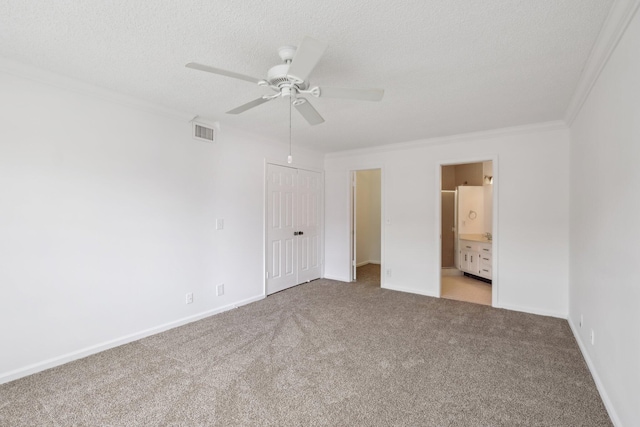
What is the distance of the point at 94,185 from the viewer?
2.60 metres

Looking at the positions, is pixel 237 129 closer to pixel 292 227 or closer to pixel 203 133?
pixel 203 133

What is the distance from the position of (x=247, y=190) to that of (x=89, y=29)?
2447 mm

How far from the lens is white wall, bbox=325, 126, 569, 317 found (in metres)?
3.52

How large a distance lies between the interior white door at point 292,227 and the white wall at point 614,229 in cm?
356

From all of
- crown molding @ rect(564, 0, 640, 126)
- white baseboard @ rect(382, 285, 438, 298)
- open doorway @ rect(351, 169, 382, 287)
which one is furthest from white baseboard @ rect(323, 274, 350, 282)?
crown molding @ rect(564, 0, 640, 126)

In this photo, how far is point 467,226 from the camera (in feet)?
19.1

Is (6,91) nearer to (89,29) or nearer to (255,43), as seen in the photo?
(89,29)

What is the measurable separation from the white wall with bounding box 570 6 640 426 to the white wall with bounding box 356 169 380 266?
4460mm

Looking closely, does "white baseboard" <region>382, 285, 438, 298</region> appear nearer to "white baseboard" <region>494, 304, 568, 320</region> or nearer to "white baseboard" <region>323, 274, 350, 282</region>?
"white baseboard" <region>323, 274, 350, 282</region>

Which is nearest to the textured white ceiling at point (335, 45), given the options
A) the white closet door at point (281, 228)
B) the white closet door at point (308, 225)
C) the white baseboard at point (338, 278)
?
the white closet door at point (281, 228)

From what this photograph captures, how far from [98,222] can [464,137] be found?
14.4 feet

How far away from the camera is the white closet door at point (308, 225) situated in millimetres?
4973

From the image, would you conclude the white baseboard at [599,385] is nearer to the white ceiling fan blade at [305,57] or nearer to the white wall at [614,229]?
the white wall at [614,229]

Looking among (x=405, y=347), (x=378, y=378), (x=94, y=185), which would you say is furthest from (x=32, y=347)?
(x=405, y=347)
